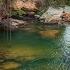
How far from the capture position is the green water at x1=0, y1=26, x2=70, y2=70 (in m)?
15.1

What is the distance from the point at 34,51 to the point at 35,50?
0.87 feet

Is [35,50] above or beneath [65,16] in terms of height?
beneath

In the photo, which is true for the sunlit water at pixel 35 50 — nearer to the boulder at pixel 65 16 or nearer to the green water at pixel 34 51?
the green water at pixel 34 51

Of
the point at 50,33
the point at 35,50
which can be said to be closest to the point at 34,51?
the point at 35,50

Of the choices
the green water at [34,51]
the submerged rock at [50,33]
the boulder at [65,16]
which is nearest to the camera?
the green water at [34,51]

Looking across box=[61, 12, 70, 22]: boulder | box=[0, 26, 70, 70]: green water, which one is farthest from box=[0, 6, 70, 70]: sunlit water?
box=[61, 12, 70, 22]: boulder

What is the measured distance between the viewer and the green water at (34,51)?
15.1 meters

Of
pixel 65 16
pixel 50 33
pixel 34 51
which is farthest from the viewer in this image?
pixel 65 16

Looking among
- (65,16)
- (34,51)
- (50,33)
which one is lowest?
(34,51)

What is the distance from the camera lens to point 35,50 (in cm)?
1805

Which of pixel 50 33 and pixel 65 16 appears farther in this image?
pixel 65 16

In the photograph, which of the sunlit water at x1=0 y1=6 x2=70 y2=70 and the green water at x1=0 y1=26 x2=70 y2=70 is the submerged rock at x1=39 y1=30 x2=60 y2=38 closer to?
the sunlit water at x1=0 y1=6 x2=70 y2=70

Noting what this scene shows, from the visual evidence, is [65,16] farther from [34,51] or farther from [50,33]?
[34,51]

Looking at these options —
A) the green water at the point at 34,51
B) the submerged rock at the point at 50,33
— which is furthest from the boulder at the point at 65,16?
the submerged rock at the point at 50,33
